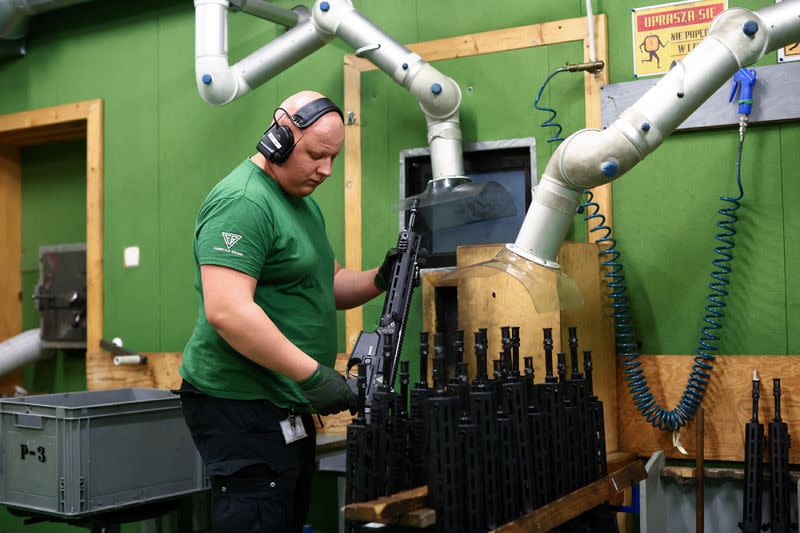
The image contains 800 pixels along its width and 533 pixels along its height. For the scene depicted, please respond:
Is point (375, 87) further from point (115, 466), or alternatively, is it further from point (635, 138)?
point (115, 466)

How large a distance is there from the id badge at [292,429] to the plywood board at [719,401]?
1.10 metres

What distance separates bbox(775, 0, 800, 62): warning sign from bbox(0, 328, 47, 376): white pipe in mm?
3282

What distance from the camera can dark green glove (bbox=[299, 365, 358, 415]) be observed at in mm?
1887

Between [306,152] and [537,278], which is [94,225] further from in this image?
[537,278]

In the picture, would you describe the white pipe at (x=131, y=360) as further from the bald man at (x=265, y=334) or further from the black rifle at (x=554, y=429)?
the black rifle at (x=554, y=429)

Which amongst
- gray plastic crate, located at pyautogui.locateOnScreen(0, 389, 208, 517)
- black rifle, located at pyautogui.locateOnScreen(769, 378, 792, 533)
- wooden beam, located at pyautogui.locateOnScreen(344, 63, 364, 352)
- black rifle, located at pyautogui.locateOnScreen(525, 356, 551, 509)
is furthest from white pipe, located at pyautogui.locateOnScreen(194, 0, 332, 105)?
black rifle, located at pyautogui.locateOnScreen(769, 378, 792, 533)

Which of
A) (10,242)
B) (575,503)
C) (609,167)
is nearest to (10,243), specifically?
(10,242)

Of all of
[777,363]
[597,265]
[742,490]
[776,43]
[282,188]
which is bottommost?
[742,490]

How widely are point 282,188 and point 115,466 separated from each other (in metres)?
1.20

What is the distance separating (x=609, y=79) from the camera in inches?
107

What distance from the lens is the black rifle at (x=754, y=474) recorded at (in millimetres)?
2332

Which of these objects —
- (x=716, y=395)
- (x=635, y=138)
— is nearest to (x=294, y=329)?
(x=635, y=138)

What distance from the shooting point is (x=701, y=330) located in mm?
2545

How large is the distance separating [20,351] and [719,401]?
3003 mm
